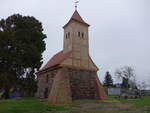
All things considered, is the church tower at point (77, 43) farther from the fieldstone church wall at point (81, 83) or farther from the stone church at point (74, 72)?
the fieldstone church wall at point (81, 83)

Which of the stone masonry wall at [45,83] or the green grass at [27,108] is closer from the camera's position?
the green grass at [27,108]

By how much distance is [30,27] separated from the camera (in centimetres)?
2897

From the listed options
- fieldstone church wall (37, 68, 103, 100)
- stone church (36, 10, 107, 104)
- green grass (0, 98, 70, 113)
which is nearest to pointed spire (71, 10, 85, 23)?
stone church (36, 10, 107, 104)

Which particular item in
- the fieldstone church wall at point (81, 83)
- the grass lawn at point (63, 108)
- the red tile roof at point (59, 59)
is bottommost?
the grass lawn at point (63, 108)

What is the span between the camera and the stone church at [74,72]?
23867 millimetres

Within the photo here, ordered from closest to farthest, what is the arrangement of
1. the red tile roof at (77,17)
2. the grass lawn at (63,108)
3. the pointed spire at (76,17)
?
the grass lawn at (63,108)
the red tile roof at (77,17)
the pointed spire at (76,17)

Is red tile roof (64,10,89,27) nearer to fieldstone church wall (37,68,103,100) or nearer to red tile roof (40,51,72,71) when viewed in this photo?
red tile roof (40,51,72,71)

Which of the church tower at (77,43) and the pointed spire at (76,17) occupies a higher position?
the pointed spire at (76,17)

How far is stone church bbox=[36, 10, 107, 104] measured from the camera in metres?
23.9

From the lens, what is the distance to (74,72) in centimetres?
2569

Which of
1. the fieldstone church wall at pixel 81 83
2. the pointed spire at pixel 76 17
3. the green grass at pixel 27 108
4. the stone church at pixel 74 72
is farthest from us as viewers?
the pointed spire at pixel 76 17

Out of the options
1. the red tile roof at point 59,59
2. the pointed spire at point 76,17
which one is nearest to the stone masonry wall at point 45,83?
the red tile roof at point 59,59

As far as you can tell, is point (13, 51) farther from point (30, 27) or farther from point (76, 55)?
point (76, 55)

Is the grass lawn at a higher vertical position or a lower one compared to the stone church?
lower
